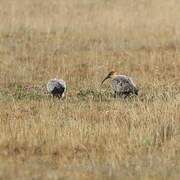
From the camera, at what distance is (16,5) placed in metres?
24.7

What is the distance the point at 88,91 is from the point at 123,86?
133 cm

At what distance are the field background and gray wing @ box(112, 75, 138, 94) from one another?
33 centimetres

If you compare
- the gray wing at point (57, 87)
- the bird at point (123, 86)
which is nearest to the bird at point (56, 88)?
the gray wing at point (57, 87)

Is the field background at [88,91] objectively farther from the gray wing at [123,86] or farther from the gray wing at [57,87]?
the gray wing at [123,86]

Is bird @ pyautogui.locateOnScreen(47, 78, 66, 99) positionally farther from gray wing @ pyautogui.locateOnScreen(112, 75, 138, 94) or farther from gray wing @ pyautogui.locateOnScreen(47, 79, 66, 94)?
gray wing @ pyautogui.locateOnScreen(112, 75, 138, 94)

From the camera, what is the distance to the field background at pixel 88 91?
305 inches

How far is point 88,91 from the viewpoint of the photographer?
Answer: 13.3 metres

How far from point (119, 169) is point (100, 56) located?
32.7 ft

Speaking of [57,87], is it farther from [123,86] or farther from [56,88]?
[123,86]

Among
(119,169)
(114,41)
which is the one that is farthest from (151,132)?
(114,41)

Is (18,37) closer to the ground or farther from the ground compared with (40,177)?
farther from the ground

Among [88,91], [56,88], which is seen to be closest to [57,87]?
[56,88]

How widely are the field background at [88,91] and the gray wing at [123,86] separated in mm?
332

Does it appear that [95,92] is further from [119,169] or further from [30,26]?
[30,26]
